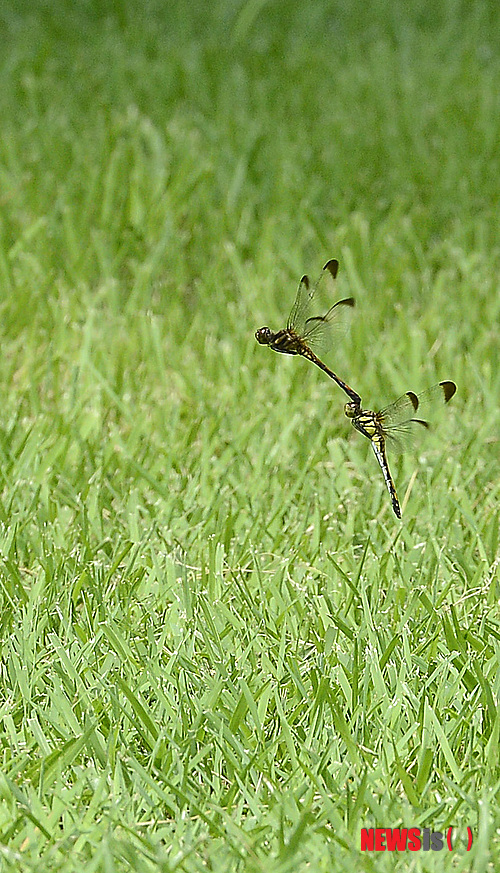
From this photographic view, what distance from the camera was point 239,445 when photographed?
298 centimetres

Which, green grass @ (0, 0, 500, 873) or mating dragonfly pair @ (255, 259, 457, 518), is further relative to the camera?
mating dragonfly pair @ (255, 259, 457, 518)

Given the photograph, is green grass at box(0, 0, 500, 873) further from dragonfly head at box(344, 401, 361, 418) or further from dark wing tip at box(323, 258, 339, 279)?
dark wing tip at box(323, 258, 339, 279)

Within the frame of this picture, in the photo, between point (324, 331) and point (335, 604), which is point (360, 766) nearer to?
point (335, 604)

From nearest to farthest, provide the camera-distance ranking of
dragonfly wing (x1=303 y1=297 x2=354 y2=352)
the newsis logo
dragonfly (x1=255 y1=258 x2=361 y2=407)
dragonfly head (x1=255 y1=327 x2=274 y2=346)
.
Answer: the newsis logo < dragonfly head (x1=255 y1=327 x2=274 y2=346) < dragonfly (x1=255 y1=258 x2=361 y2=407) < dragonfly wing (x1=303 y1=297 x2=354 y2=352)

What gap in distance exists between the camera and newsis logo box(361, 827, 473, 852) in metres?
1.72

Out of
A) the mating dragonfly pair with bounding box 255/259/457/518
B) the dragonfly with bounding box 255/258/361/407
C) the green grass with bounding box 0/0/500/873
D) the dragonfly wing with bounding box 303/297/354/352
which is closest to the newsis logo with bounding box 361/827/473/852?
the green grass with bounding box 0/0/500/873

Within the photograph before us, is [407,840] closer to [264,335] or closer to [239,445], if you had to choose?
[264,335]

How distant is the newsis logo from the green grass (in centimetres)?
2

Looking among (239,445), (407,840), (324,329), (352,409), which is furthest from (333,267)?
(407,840)

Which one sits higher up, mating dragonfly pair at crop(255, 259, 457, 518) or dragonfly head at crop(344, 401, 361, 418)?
mating dragonfly pair at crop(255, 259, 457, 518)

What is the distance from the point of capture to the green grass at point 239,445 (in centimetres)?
185

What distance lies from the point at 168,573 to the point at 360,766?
2.28 ft

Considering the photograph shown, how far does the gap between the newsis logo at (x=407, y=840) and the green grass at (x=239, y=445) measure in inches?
0.8

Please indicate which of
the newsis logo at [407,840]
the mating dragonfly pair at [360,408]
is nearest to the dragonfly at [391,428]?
the mating dragonfly pair at [360,408]
